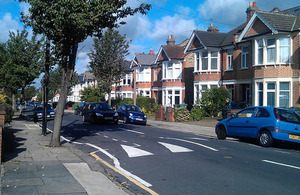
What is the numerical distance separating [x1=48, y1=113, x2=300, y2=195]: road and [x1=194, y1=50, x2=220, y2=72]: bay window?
61.5ft

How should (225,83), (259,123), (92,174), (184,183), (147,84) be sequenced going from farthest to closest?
(147,84) < (225,83) < (259,123) < (92,174) < (184,183)

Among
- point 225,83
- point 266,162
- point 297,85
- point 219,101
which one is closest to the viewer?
point 266,162

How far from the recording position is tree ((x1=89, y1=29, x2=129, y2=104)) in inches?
1430

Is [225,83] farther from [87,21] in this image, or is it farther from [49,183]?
[49,183]

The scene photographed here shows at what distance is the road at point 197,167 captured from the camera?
6.39 m

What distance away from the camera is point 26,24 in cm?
1096

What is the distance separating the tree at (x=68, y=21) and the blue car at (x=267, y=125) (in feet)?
20.3

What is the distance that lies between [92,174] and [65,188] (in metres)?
1.46

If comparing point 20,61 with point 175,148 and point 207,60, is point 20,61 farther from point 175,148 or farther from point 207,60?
point 175,148

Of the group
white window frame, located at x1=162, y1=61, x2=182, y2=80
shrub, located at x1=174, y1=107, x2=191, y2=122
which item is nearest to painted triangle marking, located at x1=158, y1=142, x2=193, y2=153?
shrub, located at x1=174, y1=107, x2=191, y2=122

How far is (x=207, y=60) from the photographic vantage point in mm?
30125

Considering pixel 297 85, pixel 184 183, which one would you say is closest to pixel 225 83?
pixel 297 85

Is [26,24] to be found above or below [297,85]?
above

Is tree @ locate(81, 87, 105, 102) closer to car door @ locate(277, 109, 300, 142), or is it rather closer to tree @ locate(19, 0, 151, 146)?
tree @ locate(19, 0, 151, 146)
